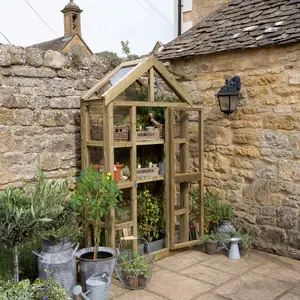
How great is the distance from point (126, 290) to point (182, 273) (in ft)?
2.38

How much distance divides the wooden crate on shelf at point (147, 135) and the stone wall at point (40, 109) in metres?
0.78

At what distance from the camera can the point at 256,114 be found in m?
5.19

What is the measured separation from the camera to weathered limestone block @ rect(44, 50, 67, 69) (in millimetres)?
4629

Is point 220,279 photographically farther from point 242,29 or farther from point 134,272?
point 242,29

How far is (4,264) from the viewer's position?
392 centimetres

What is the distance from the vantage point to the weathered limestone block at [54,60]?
4.63 metres

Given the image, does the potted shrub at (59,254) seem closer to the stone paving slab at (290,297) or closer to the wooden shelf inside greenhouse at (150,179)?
the wooden shelf inside greenhouse at (150,179)

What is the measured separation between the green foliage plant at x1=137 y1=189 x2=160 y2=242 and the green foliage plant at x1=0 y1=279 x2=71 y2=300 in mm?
1756

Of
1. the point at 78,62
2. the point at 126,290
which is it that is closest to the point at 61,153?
the point at 78,62

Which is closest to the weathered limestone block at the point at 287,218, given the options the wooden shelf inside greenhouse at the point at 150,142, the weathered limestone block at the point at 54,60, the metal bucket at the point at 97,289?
the wooden shelf inside greenhouse at the point at 150,142

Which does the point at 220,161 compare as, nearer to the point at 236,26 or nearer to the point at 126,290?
the point at 236,26

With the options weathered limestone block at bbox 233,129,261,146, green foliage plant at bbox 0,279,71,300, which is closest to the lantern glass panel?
weathered limestone block at bbox 233,129,261,146

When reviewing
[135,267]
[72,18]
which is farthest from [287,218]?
[72,18]

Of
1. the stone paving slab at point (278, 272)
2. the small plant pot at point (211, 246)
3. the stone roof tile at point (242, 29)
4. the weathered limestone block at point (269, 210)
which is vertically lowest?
the stone paving slab at point (278, 272)
